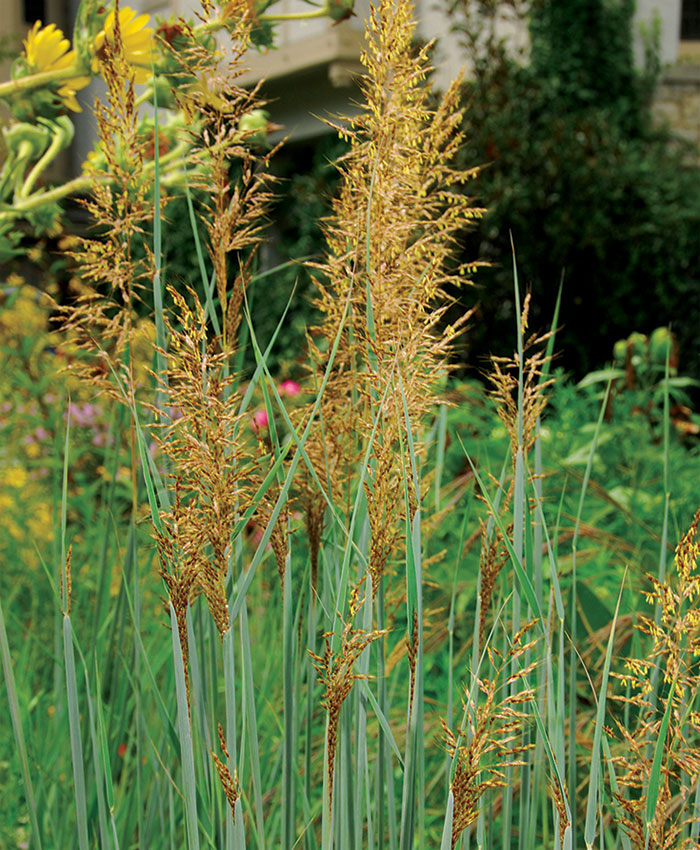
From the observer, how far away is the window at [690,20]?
7.84 metres

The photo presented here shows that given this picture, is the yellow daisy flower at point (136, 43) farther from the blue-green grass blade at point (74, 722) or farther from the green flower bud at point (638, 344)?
the green flower bud at point (638, 344)

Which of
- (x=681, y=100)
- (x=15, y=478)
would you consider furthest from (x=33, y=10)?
(x=15, y=478)

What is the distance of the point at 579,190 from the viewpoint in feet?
18.7

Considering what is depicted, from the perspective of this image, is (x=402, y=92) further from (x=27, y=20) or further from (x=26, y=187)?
(x=27, y=20)

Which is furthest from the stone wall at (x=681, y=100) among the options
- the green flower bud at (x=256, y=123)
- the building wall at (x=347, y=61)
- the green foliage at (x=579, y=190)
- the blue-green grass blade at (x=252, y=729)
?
the blue-green grass blade at (x=252, y=729)

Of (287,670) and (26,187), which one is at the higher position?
(26,187)

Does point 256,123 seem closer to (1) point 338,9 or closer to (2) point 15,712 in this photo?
(1) point 338,9

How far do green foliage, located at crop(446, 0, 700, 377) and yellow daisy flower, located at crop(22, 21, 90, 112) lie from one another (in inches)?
162

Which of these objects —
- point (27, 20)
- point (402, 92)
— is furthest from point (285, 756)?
point (27, 20)

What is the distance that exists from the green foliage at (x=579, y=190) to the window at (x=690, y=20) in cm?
143

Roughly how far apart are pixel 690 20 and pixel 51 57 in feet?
25.7

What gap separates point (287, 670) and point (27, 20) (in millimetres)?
11206

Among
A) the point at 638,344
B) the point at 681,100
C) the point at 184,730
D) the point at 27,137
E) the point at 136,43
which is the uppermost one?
the point at 136,43

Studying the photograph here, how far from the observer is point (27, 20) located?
34.4 ft
